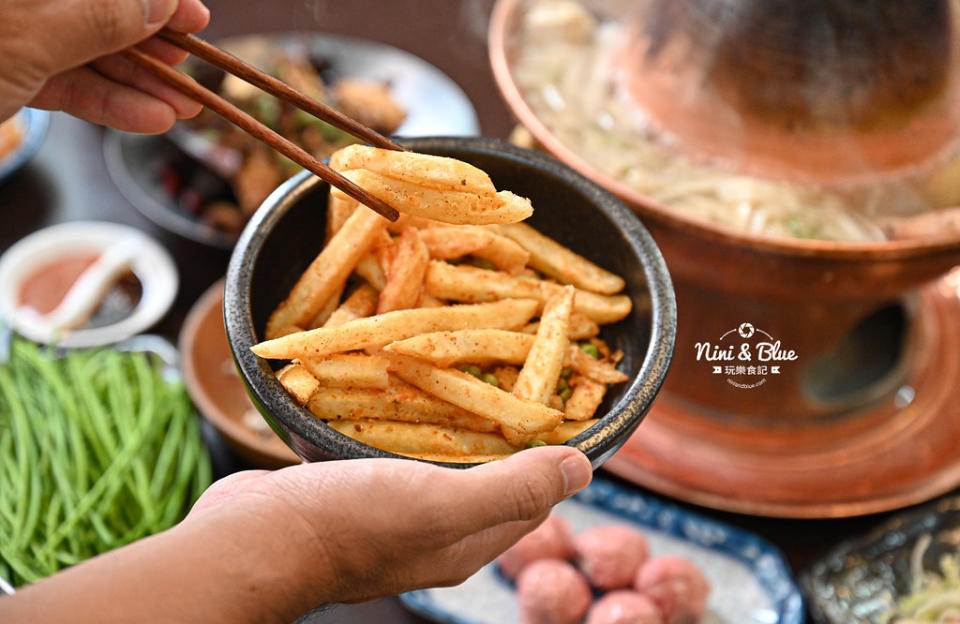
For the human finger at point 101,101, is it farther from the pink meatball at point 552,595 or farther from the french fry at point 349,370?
the pink meatball at point 552,595

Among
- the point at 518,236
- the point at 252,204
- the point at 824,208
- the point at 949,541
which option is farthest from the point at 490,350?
the point at 252,204

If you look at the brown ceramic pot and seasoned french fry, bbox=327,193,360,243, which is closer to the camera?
seasoned french fry, bbox=327,193,360,243

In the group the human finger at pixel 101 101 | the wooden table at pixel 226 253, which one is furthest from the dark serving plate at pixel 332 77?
the human finger at pixel 101 101

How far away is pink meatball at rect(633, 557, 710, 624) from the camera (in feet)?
7.02

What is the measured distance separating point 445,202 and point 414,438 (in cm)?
39

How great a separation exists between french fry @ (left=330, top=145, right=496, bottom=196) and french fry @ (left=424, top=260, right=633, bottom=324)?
236mm

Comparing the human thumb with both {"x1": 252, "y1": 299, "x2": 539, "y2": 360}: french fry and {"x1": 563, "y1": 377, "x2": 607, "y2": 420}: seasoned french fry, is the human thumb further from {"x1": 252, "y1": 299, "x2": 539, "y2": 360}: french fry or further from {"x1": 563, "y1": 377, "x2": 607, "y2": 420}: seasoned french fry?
{"x1": 563, "y1": 377, "x2": 607, "y2": 420}: seasoned french fry

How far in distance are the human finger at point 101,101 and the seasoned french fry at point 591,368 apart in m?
1.13

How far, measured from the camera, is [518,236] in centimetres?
157

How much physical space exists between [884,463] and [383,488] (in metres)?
2.03

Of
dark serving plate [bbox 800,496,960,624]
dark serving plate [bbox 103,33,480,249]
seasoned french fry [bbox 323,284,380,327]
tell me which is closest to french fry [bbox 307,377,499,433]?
seasoned french fry [bbox 323,284,380,327]

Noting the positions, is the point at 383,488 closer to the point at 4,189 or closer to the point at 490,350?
the point at 490,350

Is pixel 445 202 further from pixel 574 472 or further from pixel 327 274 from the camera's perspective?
pixel 574 472

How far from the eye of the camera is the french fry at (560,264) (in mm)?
1566
